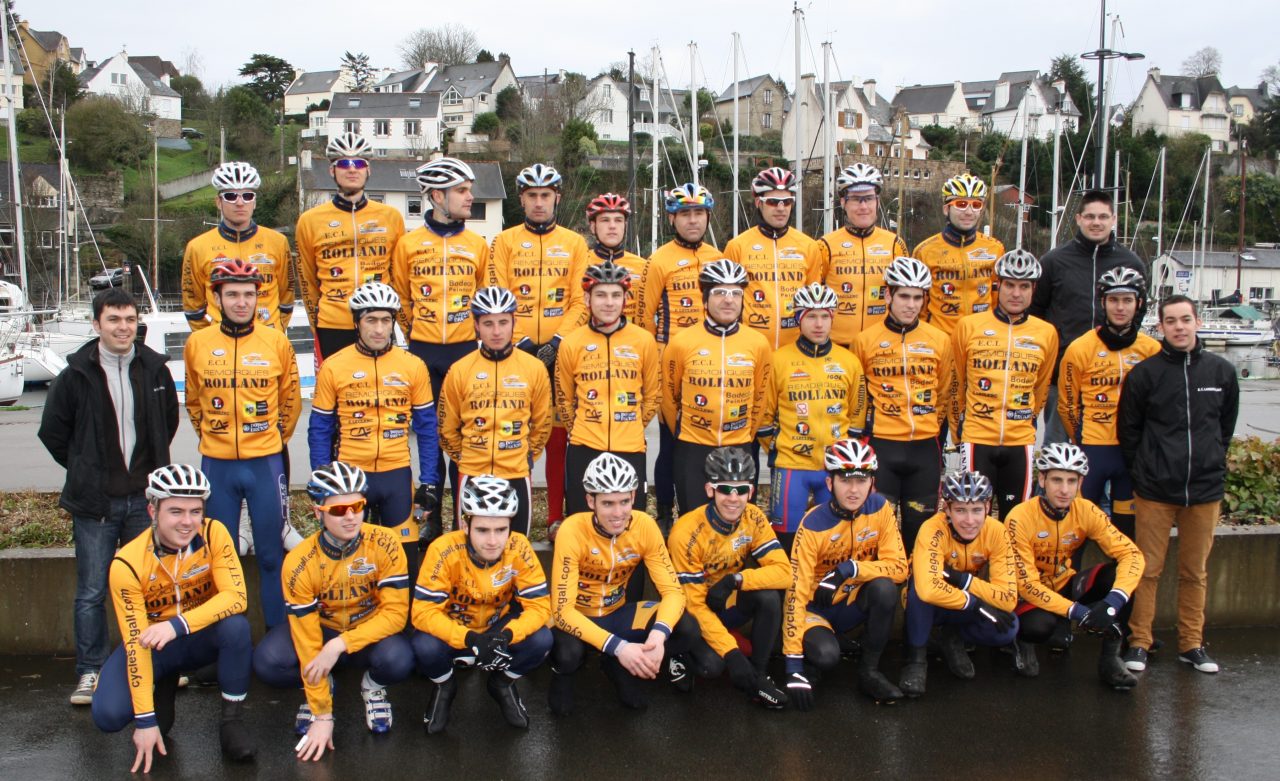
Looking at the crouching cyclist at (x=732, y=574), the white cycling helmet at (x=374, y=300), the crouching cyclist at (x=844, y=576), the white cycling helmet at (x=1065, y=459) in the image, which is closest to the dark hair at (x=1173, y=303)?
the white cycling helmet at (x=1065, y=459)

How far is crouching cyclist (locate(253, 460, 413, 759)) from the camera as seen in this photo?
5.89 m

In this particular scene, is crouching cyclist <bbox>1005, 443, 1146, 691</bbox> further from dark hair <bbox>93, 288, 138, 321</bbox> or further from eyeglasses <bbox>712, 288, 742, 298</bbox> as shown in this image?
dark hair <bbox>93, 288, 138, 321</bbox>

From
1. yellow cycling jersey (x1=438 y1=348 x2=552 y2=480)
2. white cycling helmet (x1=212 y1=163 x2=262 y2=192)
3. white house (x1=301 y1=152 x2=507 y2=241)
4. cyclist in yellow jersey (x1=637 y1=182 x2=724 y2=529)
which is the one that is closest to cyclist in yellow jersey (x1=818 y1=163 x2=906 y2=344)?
cyclist in yellow jersey (x1=637 y1=182 x2=724 y2=529)

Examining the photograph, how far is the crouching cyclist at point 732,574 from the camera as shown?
21.1 ft

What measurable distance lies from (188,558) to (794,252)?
5.21 meters

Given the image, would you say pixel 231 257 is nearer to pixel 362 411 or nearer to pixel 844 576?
pixel 362 411

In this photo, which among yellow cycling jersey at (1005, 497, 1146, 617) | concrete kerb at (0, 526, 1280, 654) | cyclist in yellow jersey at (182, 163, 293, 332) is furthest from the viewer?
cyclist in yellow jersey at (182, 163, 293, 332)

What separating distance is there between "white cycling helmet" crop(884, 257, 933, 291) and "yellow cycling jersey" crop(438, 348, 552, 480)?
9.05 ft

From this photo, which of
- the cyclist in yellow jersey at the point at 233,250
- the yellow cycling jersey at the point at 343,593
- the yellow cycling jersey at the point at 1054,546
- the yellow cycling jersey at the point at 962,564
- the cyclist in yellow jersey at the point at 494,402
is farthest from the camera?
the cyclist in yellow jersey at the point at 233,250

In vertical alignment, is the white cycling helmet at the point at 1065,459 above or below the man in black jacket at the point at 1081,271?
below

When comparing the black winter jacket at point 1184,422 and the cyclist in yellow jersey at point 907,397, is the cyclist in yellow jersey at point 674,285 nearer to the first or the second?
the cyclist in yellow jersey at point 907,397

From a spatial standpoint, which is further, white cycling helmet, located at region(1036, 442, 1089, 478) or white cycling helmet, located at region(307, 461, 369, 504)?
white cycling helmet, located at region(1036, 442, 1089, 478)

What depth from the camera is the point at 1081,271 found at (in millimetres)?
8227

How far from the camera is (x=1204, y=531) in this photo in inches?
276
